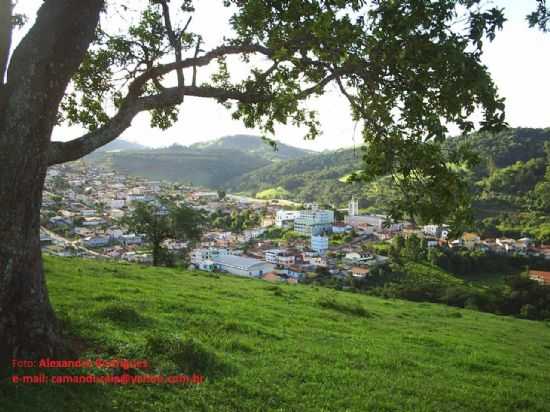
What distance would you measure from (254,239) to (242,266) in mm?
30302

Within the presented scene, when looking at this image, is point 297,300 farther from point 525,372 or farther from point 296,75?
point 296,75

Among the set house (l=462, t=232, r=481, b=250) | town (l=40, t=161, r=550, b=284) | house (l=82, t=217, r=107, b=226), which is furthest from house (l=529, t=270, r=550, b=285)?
house (l=82, t=217, r=107, b=226)

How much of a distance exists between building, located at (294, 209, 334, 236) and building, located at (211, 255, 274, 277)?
34.6 meters

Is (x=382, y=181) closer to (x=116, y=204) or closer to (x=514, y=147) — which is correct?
(x=514, y=147)

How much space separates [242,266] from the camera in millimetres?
54406

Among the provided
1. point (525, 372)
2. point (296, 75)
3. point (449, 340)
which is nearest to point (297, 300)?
point (449, 340)

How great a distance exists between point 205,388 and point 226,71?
5.74m

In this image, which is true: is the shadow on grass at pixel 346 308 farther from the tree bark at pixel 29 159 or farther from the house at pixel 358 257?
the house at pixel 358 257

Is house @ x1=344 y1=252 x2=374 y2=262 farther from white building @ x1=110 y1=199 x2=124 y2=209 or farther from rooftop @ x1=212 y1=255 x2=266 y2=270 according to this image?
white building @ x1=110 y1=199 x2=124 y2=209

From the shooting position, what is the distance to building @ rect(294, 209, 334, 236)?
92062mm

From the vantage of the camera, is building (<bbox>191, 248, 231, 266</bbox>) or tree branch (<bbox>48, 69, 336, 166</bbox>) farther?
building (<bbox>191, 248, 231, 266</bbox>)

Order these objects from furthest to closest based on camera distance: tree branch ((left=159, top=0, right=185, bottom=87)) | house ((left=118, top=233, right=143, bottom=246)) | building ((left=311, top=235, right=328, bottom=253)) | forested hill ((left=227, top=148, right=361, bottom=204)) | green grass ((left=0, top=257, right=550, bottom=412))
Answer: forested hill ((left=227, top=148, right=361, bottom=204)) → building ((left=311, top=235, right=328, bottom=253)) → house ((left=118, top=233, right=143, bottom=246)) → tree branch ((left=159, top=0, right=185, bottom=87)) → green grass ((left=0, top=257, right=550, bottom=412))

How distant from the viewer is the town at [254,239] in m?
52.4

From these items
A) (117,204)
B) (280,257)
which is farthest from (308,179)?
(280,257)
